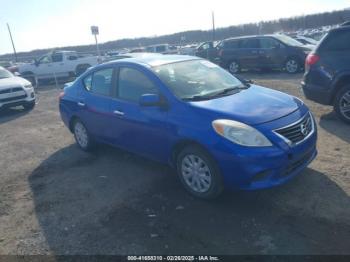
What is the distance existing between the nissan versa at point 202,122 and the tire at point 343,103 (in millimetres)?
2488

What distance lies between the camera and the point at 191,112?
4.20 metres

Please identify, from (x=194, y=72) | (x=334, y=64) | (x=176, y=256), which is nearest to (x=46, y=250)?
(x=176, y=256)

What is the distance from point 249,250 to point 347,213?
49.0 inches

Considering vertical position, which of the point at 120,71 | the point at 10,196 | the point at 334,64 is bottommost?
the point at 10,196

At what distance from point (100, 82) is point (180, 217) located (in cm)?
288

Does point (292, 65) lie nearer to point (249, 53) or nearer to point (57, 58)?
point (249, 53)

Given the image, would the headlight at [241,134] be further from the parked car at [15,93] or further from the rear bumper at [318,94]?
the parked car at [15,93]

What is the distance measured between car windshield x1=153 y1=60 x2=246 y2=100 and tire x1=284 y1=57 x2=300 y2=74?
1022 centimetres

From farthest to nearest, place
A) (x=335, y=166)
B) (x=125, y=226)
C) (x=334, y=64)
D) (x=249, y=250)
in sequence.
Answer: (x=334, y=64) → (x=335, y=166) → (x=125, y=226) → (x=249, y=250)

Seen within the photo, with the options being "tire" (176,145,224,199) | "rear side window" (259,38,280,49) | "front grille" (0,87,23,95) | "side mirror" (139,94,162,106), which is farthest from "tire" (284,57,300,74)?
"tire" (176,145,224,199)

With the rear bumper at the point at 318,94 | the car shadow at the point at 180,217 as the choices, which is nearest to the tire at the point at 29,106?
the car shadow at the point at 180,217

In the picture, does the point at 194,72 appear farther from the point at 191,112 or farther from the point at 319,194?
the point at 319,194

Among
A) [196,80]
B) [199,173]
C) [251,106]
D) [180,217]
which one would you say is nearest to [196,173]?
[199,173]

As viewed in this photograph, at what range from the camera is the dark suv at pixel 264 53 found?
1461 centimetres
